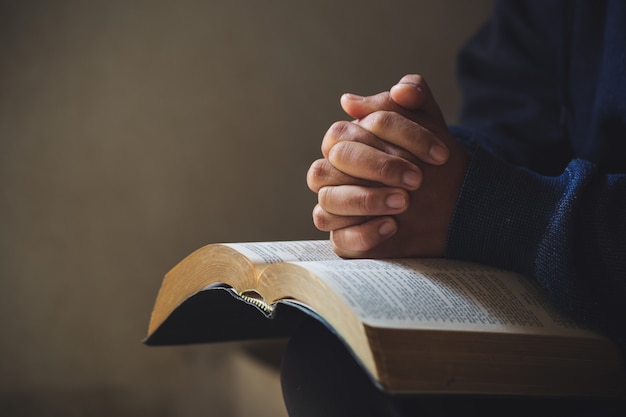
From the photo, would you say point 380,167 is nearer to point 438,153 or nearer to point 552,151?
point 438,153

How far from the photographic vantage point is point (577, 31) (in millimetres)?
1077

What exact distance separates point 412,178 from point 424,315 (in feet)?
0.63

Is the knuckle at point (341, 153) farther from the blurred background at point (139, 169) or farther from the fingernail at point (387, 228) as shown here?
the blurred background at point (139, 169)

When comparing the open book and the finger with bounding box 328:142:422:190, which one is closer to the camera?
the open book

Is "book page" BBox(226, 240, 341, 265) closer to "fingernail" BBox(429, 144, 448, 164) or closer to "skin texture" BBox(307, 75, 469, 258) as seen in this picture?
"skin texture" BBox(307, 75, 469, 258)

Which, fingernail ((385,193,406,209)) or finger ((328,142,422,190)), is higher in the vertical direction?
finger ((328,142,422,190))

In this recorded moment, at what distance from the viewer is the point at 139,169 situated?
4.66 ft

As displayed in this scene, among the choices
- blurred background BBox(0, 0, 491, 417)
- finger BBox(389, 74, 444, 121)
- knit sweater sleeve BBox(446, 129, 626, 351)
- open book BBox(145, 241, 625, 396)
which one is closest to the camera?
open book BBox(145, 241, 625, 396)

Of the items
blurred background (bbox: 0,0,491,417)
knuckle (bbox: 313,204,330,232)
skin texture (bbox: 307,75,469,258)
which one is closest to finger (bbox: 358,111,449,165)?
skin texture (bbox: 307,75,469,258)

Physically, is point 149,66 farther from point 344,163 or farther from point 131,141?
point 344,163

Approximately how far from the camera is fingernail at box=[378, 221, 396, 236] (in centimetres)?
69

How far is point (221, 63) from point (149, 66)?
156 millimetres

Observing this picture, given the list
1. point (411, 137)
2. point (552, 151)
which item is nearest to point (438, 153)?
point (411, 137)

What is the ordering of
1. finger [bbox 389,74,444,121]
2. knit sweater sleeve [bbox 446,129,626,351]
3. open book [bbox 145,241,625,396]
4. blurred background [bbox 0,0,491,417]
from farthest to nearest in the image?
blurred background [bbox 0,0,491,417] < finger [bbox 389,74,444,121] < knit sweater sleeve [bbox 446,129,626,351] < open book [bbox 145,241,625,396]
